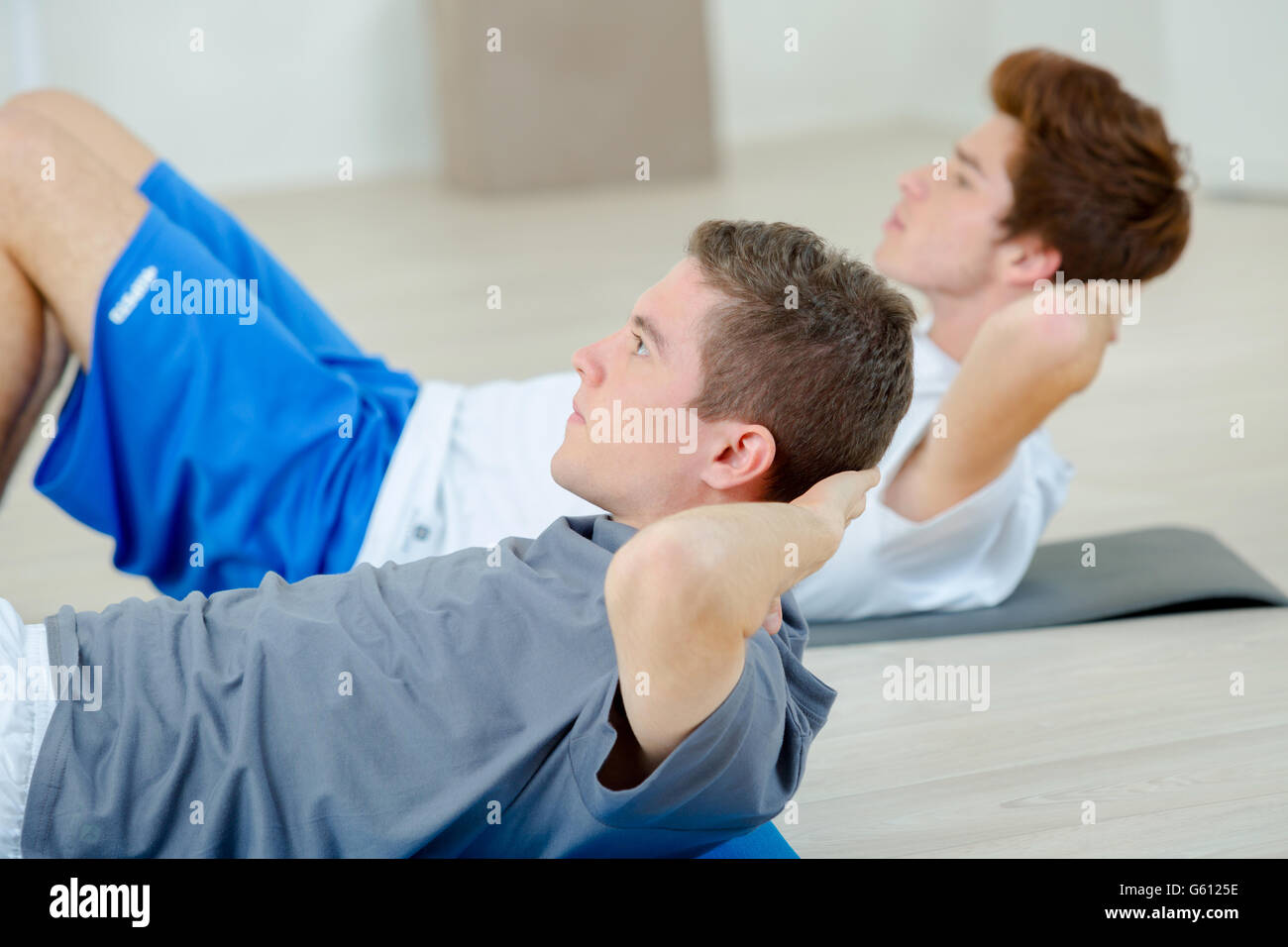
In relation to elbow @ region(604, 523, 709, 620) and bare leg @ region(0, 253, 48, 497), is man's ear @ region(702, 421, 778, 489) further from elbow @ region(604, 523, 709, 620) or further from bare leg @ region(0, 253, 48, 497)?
bare leg @ region(0, 253, 48, 497)

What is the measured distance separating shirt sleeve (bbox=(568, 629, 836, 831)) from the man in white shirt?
566 mm

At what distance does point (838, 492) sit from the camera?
111 cm

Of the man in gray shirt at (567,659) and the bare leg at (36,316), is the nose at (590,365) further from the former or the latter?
the bare leg at (36,316)

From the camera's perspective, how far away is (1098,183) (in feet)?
6.36

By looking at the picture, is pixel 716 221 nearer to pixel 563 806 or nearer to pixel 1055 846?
pixel 563 806

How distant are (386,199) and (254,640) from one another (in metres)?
3.95

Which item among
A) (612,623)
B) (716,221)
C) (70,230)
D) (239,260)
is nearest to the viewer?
(612,623)

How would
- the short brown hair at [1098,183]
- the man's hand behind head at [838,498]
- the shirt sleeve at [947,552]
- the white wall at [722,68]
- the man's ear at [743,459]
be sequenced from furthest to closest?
the white wall at [722,68] → the short brown hair at [1098,183] → the shirt sleeve at [947,552] → the man's ear at [743,459] → the man's hand behind head at [838,498]

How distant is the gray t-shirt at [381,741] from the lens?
108cm

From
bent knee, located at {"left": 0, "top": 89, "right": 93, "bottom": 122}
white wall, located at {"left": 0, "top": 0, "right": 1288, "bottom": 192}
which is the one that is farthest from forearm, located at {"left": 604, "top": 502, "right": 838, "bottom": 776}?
white wall, located at {"left": 0, "top": 0, "right": 1288, "bottom": 192}

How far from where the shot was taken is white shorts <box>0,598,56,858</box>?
107 centimetres

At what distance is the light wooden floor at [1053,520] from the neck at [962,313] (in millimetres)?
390

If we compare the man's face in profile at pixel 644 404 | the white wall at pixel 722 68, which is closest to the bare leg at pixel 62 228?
the man's face in profile at pixel 644 404
